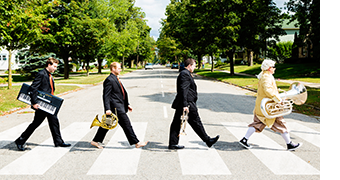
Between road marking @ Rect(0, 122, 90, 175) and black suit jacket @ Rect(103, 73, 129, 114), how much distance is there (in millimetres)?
1302

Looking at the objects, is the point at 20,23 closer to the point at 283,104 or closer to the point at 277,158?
the point at 283,104

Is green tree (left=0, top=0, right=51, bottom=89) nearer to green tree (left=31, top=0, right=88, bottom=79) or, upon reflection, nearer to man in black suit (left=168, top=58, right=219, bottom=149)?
green tree (left=31, top=0, right=88, bottom=79)

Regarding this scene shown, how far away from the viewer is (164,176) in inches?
168

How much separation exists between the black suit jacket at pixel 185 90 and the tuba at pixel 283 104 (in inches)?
52.7

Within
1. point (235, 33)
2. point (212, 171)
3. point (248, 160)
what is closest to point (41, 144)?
point (212, 171)

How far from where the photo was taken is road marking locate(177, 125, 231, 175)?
4.45m

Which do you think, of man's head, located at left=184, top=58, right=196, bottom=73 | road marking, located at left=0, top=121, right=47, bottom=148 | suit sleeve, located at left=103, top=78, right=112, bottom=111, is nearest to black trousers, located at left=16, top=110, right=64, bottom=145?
road marking, located at left=0, top=121, right=47, bottom=148

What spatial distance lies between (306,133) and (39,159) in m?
6.08

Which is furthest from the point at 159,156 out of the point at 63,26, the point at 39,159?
the point at 63,26

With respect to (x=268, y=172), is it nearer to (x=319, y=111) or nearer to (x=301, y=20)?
(x=319, y=111)

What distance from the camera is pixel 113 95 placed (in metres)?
5.39

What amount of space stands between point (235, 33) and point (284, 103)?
2497 centimetres

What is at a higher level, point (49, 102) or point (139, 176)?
point (49, 102)

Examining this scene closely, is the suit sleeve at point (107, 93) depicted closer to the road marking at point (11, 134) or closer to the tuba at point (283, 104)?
the road marking at point (11, 134)
